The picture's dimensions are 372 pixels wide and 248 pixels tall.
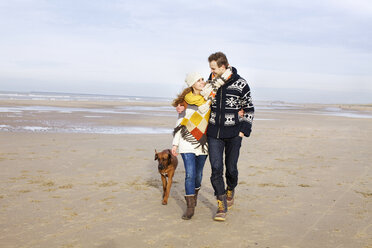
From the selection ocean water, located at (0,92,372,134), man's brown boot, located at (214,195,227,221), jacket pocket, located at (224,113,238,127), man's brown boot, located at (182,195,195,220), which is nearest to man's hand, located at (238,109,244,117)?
jacket pocket, located at (224,113,238,127)

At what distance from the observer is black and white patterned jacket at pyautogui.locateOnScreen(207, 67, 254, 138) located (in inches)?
184

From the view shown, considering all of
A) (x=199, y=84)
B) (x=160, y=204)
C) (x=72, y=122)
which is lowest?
(x=160, y=204)

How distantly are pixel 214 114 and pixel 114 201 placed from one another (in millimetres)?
2138

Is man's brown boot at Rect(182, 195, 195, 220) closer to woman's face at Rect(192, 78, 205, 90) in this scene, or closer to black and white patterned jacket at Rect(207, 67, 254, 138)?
black and white patterned jacket at Rect(207, 67, 254, 138)

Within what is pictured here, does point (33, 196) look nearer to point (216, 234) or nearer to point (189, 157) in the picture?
point (189, 157)

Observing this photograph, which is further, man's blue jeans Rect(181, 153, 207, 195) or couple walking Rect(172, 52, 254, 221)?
man's blue jeans Rect(181, 153, 207, 195)

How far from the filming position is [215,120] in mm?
4734

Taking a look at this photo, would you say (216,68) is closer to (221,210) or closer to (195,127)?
(195,127)

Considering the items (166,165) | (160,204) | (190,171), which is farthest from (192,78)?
(160,204)

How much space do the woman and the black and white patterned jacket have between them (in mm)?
112

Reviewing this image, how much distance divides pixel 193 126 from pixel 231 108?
578 mm

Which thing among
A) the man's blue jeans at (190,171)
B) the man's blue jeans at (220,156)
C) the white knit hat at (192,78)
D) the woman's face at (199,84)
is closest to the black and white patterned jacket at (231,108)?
the man's blue jeans at (220,156)

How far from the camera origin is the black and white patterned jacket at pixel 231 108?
4668mm

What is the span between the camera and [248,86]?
479 centimetres
